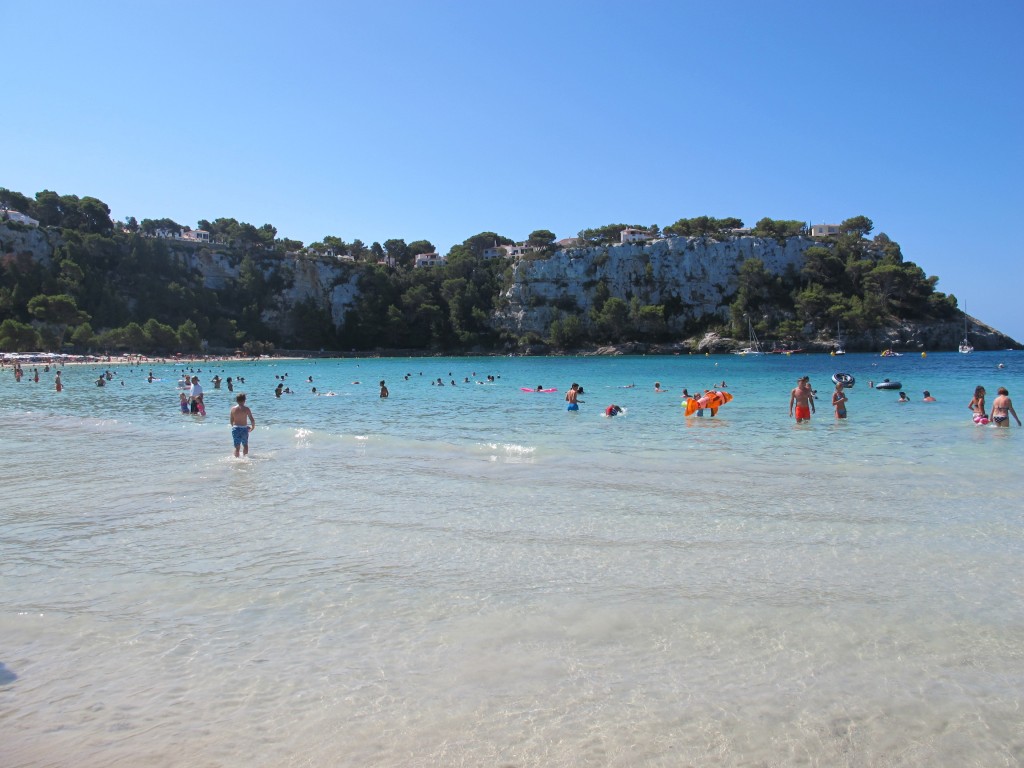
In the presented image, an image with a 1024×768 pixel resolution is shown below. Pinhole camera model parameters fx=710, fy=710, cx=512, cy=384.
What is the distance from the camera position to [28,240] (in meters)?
99.8

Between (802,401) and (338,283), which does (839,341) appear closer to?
(338,283)

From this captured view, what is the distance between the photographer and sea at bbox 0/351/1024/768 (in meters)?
3.99

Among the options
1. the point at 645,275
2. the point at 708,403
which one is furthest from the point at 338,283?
the point at 708,403

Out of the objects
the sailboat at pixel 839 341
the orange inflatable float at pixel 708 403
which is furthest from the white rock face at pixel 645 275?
the orange inflatable float at pixel 708 403

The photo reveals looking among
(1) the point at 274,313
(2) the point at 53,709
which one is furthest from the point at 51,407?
(1) the point at 274,313

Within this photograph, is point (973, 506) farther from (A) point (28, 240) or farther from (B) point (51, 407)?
(A) point (28, 240)

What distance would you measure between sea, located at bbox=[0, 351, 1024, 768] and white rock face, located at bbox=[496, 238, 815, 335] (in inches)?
4473

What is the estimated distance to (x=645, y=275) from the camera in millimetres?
124500

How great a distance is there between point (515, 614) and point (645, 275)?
12284 cm

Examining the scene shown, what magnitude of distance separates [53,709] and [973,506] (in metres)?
10.0

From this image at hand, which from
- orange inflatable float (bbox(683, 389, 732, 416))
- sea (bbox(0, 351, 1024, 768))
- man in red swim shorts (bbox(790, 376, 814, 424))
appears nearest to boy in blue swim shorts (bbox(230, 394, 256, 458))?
sea (bbox(0, 351, 1024, 768))

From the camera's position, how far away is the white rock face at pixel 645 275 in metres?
121

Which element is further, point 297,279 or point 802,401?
point 297,279

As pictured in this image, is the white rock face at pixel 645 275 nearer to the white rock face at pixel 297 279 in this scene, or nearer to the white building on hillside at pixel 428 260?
the white building on hillside at pixel 428 260
